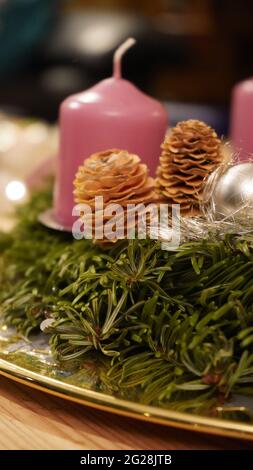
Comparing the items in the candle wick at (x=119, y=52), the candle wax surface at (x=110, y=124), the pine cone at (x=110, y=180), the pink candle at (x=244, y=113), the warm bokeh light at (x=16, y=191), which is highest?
the pink candle at (x=244, y=113)

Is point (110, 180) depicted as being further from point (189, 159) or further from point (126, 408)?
point (126, 408)

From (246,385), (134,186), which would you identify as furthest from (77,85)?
(246,385)

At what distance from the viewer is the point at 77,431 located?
1.37 feet

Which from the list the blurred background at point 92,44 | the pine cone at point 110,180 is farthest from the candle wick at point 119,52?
the blurred background at point 92,44

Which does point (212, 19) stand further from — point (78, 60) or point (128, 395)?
point (128, 395)

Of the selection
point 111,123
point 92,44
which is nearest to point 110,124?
point 111,123

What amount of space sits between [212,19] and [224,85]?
28 centimetres

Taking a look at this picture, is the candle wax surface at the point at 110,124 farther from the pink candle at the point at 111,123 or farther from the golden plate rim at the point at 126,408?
the golden plate rim at the point at 126,408

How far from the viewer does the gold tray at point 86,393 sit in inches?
14.9

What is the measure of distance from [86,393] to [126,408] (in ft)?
0.09

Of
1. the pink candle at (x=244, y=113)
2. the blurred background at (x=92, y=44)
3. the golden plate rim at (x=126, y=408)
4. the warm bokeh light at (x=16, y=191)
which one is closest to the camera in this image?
the golden plate rim at (x=126, y=408)

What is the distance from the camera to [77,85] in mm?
2203

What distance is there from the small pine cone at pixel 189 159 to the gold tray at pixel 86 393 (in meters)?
0.15

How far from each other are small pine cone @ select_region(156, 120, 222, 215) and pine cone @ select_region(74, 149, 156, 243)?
A: 3 cm
